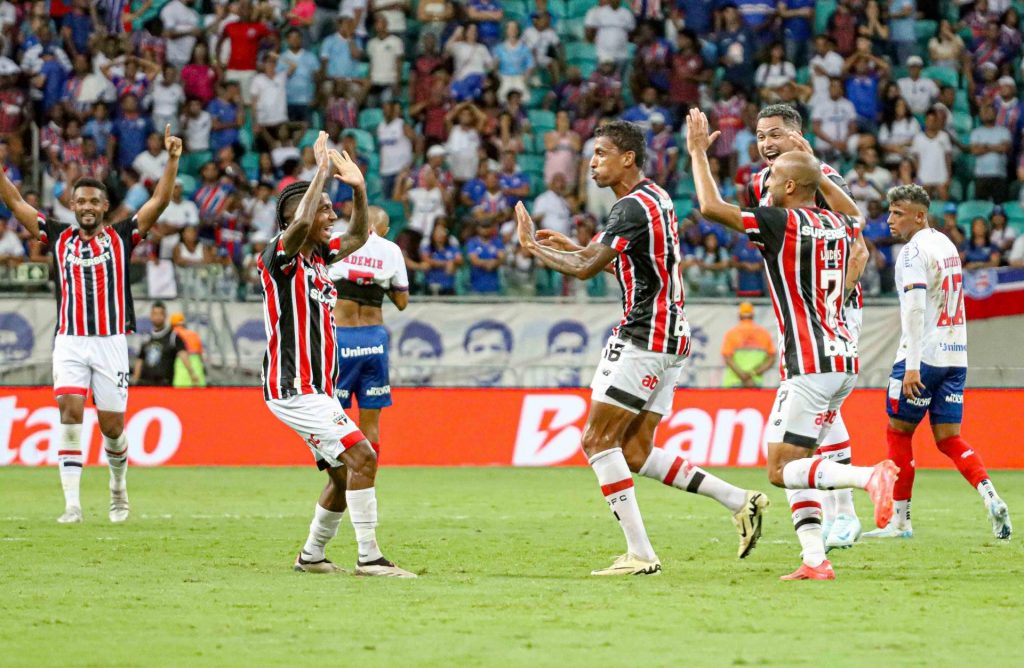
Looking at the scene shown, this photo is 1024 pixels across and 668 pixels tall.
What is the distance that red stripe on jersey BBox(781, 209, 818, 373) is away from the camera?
854 centimetres

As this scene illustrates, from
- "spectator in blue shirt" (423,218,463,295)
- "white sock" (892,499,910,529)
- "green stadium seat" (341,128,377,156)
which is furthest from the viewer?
"green stadium seat" (341,128,377,156)

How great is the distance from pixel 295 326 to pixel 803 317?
284 cm

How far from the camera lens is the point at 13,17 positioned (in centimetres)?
2620

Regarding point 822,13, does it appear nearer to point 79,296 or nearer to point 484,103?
point 484,103

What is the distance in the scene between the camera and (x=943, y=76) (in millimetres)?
25781

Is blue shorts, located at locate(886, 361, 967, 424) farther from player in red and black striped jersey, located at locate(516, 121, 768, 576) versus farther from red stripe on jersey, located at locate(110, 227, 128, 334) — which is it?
red stripe on jersey, located at locate(110, 227, 128, 334)

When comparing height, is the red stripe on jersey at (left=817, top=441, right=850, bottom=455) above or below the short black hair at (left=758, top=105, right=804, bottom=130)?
below

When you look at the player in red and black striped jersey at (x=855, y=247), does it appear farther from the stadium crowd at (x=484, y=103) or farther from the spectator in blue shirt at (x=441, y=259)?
the stadium crowd at (x=484, y=103)

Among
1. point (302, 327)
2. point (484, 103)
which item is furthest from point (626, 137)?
point (484, 103)

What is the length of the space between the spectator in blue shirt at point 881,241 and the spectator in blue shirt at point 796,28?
4260 millimetres

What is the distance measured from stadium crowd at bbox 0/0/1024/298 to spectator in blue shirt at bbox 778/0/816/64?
0.15ft

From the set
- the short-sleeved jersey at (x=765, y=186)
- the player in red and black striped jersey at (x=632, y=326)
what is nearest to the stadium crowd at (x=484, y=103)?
the short-sleeved jersey at (x=765, y=186)

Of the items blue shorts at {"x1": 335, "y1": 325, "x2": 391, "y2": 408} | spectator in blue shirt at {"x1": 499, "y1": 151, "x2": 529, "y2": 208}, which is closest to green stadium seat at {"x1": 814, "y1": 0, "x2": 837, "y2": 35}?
spectator in blue shirt at {"x1": 499, "y1": 151, "x2": 529, "y2": 208}

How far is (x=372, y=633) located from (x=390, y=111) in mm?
18741
